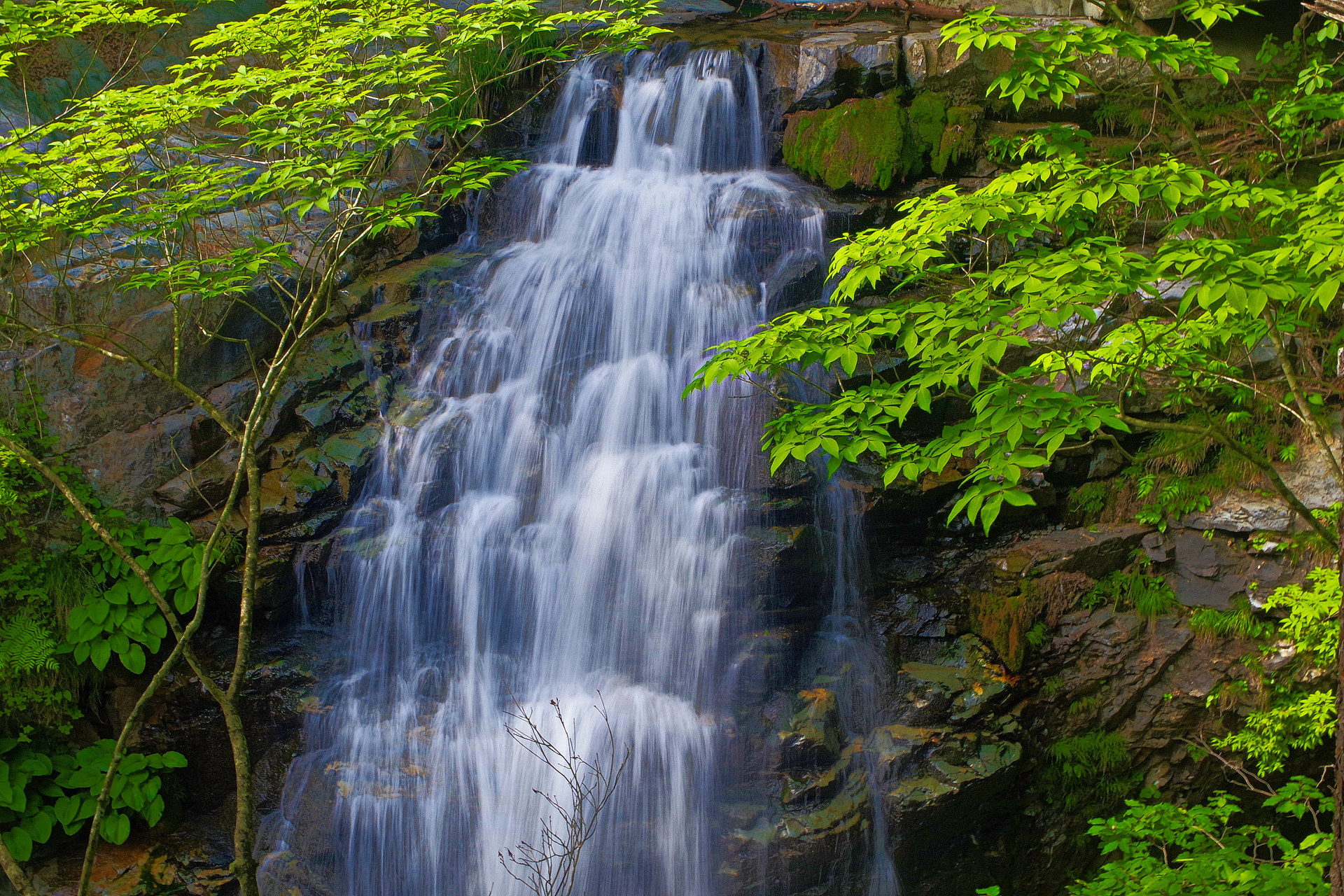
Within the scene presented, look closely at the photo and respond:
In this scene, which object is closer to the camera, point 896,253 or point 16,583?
point 896,253

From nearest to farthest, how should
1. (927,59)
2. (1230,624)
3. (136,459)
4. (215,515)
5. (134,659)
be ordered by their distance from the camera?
(1230,624) < (134,659) < (215,515) < (136,459) < (927,59)

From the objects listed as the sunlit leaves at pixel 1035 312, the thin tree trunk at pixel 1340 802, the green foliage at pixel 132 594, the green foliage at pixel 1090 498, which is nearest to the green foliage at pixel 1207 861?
the thin tree trunk at pixel 1340 802

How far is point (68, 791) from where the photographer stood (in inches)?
266

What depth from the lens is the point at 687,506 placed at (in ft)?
22.3

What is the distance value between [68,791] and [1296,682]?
29.5 feet

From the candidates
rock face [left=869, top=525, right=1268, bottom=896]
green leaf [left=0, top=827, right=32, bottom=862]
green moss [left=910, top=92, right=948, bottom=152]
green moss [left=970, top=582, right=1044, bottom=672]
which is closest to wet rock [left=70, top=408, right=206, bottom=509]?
green leaf [left=0, top=827, right=32, bottom=862]

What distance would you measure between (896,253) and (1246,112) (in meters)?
5.97

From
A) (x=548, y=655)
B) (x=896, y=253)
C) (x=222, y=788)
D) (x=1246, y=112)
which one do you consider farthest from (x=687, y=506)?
(x=1246, y=112)

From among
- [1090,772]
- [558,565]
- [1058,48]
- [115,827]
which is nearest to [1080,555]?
[1090,772]

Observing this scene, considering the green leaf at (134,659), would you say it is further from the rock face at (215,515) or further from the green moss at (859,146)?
the green moss at (859,146)

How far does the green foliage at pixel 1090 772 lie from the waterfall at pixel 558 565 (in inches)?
94.2

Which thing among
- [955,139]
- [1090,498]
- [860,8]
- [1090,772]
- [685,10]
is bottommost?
[1090,772]

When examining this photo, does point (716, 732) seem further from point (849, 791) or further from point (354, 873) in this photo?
point (354, 873)

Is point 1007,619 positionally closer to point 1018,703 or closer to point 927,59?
point 1018,703
